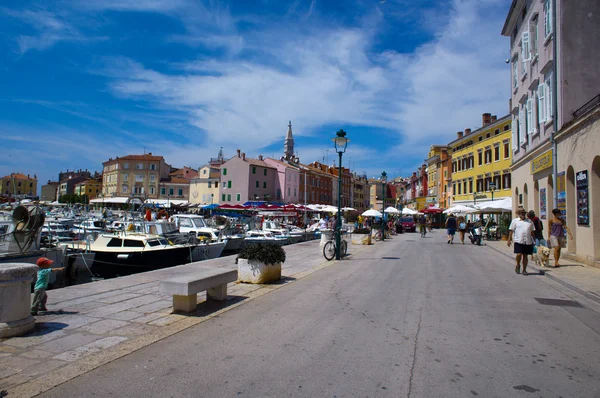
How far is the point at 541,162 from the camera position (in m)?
19.2

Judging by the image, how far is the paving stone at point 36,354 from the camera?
5.10 metres

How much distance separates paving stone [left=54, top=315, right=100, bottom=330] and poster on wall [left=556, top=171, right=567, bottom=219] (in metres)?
16.5

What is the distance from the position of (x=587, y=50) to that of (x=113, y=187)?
9869 centimetres

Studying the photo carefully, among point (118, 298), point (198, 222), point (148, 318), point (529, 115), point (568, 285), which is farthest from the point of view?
point (198, 222)

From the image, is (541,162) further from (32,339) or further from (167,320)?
(32,339)

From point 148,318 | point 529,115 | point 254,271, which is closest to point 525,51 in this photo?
point 529,115

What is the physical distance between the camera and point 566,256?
16.0m

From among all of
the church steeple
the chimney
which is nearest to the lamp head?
the chimney

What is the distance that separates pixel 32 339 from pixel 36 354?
70 cm

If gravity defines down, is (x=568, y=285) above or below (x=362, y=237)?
below

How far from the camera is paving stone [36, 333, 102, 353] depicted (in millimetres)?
5430

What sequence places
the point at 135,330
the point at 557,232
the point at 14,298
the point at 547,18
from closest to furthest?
the point at 14,298 < the point at 135,330 < the point at 557,232 < the point at 547,18

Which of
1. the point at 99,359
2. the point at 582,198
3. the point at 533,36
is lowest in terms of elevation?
the point at 99,359

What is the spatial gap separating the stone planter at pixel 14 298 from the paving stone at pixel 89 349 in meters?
1.07
